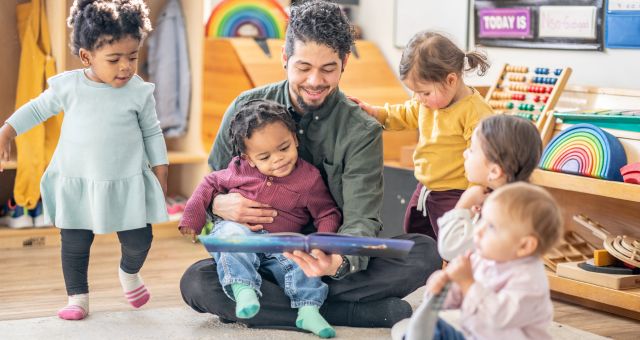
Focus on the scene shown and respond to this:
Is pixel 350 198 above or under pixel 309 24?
under

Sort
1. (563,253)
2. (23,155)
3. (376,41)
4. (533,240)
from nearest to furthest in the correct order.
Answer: (533,240) → (563,253) → (23,155) → (376,41)

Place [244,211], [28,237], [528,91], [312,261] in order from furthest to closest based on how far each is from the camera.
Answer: [28,237]
[528,91]
[244,211]
[312,261]

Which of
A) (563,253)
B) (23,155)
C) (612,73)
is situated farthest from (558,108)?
(23,155)

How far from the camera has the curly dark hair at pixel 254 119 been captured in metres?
2.43

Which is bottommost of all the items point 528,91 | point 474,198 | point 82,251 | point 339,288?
point 339,288

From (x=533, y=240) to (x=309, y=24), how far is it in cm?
105

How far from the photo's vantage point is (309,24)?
2475 mm

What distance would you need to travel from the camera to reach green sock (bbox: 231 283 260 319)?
7.54ft

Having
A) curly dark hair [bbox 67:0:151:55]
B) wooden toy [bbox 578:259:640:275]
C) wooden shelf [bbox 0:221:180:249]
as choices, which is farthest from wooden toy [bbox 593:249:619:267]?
wooden shelf [bbox 0:221:180:249]

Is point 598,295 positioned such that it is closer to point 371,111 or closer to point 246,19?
point 371,111

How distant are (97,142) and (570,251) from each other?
1.53 m

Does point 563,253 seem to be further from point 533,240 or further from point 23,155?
point 23,155

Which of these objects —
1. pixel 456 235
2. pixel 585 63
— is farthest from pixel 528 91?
pixel 456 235

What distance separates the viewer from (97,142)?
2473 millimetres
